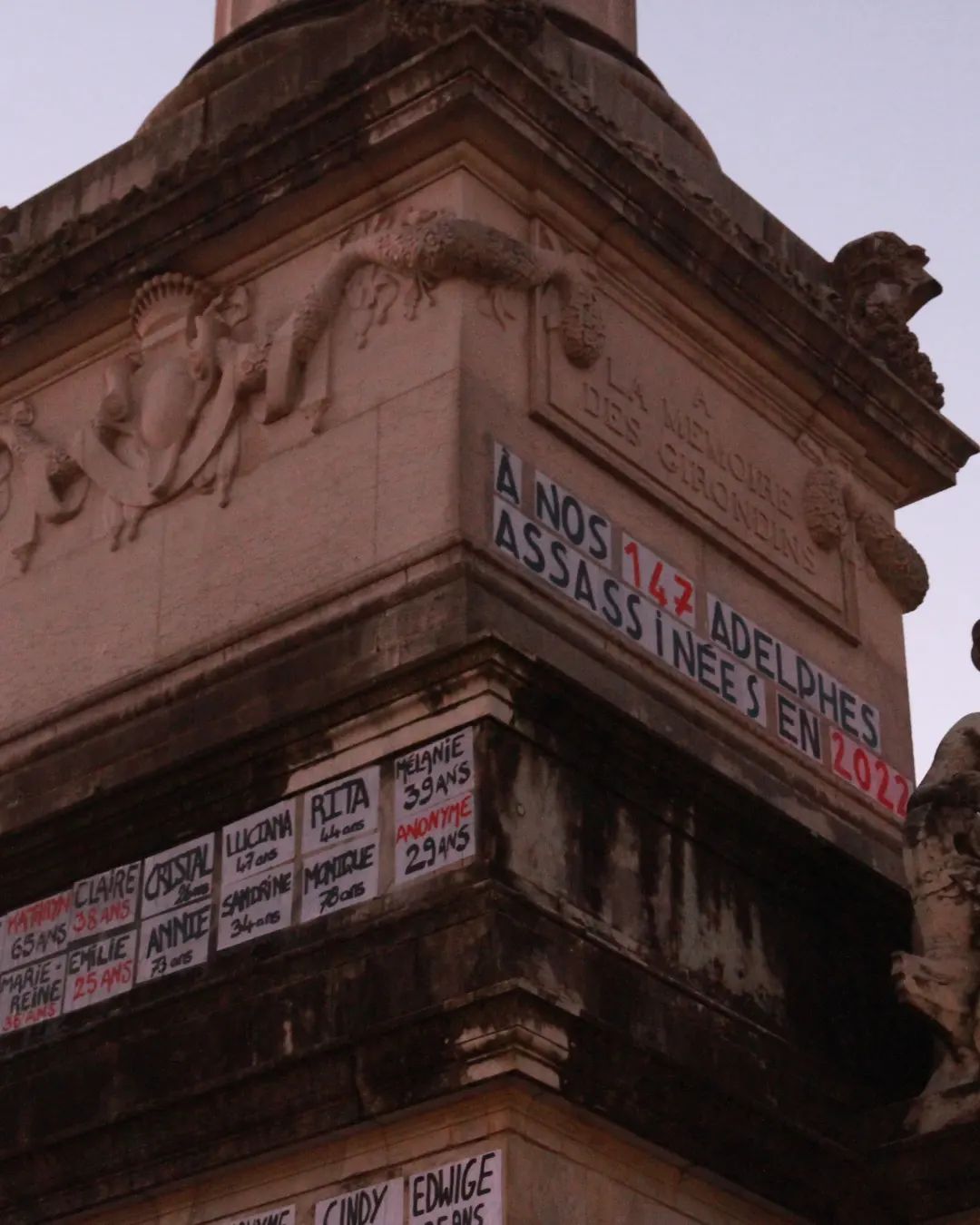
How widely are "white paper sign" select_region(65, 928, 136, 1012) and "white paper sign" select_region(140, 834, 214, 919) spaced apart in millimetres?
222

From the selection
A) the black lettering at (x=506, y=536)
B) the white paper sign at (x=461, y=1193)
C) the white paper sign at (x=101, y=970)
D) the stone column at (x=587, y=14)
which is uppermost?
the stone column at (x=587, y=14)

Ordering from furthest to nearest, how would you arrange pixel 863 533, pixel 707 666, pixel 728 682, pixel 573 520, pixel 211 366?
pixel 863 533 < pixel 211 366 < pixel 728 682 < pixel 707 666 < pixel 573 520

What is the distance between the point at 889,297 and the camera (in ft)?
62.8

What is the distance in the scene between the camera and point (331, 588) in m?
15.1

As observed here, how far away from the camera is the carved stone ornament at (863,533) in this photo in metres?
17.9

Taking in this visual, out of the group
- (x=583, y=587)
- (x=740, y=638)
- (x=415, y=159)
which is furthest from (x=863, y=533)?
(x=415, y=159)

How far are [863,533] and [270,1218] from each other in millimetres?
7247

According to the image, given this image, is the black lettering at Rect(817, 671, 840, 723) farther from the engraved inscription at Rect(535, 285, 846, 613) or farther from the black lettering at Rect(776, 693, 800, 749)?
the engraved inscription at Rect(535, 285, 846, 613)

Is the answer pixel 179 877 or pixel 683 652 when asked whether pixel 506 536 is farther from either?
pixel 179 877

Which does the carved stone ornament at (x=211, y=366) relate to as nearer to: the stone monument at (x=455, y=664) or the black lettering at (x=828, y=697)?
the stone monument at (x=455, y=664)

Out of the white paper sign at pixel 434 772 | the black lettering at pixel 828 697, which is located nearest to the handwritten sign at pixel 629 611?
the black lettering at pixel 828 697

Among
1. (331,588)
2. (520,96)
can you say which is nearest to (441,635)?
(331,588)

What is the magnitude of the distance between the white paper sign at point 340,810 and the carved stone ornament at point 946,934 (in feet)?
10.5

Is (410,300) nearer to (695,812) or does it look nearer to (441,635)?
(441,635)
